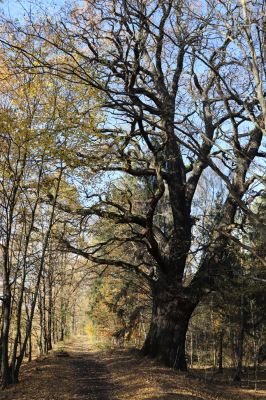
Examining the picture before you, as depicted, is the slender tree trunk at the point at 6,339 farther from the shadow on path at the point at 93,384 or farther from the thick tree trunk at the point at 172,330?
the thick tree trunk at the point at 172,330

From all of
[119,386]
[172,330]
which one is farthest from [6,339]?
[172,330]

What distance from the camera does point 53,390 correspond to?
10.5m

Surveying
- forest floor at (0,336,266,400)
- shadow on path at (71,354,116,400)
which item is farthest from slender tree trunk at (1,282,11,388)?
shadow on path at (71,354,116,400)

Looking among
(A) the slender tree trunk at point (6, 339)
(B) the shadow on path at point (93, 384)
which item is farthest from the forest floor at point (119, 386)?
(A) the slender tree trunk at point (6, 339)

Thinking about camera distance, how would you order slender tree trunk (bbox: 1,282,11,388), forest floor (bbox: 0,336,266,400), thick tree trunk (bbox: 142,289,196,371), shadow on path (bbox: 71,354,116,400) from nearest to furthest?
forest floor (bbox: 0,336,266,400) → shadow on path (bbox: 71,354,116,400) → slender tree trunk (bbox: 1,282,11,388) → thick tree trunk (bbox: 142,289,196,371)

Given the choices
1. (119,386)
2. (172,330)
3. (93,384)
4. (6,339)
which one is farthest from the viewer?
(172,330)

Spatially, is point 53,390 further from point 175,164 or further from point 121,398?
point 175,164

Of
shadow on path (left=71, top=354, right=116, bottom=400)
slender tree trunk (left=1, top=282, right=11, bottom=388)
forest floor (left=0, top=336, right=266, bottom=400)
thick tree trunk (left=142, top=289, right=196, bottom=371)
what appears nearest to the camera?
forest floor (left=0, top=336, right=266, bottom=400)

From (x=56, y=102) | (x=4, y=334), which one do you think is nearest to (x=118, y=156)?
(x=56, y=102)

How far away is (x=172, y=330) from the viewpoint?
13.7 metres

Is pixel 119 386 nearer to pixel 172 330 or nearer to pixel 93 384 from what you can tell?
pixel 93 384

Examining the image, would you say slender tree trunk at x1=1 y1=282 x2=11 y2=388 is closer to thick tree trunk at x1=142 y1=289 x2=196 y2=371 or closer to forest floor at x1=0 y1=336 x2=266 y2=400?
forest floor at x1=0 y1=336 x2=266 y2=400

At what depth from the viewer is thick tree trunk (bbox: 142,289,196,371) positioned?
44.5 ft

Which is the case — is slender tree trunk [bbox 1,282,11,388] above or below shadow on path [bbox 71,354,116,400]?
above
